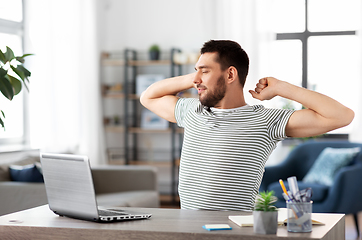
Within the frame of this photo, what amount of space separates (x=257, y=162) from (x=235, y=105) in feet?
0.84

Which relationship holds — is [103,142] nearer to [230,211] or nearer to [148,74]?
[148,74]

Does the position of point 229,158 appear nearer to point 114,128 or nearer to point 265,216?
point 265,216

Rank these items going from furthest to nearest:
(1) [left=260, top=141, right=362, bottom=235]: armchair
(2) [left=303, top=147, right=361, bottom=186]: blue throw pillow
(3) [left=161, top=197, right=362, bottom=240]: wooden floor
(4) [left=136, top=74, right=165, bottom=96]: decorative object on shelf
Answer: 1. (4) [left=136, top=74, right=165, bottom=96]: decorative object on shelf
2. (2) [left=303, top=147, right=361, bottom=186]: blue throw pillow
3. (3) [left=161, top=197, right=362, bottom=240]: wooden floor
4. (1) [left=260, top=141, right=362, bottom=235]: armchair

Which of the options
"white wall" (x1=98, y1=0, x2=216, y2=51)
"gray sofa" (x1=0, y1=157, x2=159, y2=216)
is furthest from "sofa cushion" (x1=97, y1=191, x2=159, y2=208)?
"white wall" (x1=98, y1=0, x2=216, y2=51)

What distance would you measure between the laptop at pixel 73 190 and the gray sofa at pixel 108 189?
1899 millimetres

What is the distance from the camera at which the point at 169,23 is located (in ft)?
19.3

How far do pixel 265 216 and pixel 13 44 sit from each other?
13.3 feet

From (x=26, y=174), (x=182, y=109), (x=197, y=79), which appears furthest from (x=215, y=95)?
(x=26, y=174)

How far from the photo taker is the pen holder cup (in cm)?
134

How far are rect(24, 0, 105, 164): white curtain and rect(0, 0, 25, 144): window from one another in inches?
6.4

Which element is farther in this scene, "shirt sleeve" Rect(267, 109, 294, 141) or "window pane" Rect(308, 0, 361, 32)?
"window pane" Rect(308, 0, 361, 32)

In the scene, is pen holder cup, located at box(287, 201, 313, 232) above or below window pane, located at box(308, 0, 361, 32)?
below

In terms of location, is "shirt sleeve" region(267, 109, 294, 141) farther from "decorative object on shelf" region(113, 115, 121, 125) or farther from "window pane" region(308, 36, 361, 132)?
"decorative object on shelf" region(113, 115, 121, 125)

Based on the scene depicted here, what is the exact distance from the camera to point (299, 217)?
1343mm
